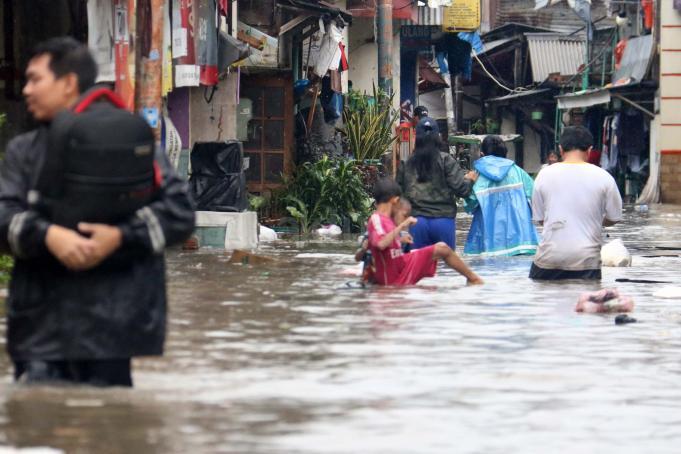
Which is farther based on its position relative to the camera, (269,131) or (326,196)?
(269,131)

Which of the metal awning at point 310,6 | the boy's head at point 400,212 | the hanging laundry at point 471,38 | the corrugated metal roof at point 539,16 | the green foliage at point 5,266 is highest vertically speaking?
the corrugated metal roof at point 539,16

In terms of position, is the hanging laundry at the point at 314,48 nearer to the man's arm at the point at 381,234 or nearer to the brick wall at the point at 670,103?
the brick wall at the point at 670,103

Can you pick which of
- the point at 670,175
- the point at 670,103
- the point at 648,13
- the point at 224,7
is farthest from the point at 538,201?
the point at 648,13

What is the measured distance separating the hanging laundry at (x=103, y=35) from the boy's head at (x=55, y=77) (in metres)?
8.91

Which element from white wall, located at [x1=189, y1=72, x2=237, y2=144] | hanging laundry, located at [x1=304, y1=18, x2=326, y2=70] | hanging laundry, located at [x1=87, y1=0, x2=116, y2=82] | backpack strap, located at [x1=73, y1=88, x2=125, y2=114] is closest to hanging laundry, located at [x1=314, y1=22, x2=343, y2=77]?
hanging laundry, located at [x1=304, y1=18, x2=326, y2=70]

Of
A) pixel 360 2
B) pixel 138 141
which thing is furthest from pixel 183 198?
pixel 360 2

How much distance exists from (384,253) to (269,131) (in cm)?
1191

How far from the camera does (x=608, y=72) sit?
153ft

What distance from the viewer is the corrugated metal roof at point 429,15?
36.3 metres

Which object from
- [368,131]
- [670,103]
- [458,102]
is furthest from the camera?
[458,102]

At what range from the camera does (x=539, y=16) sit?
191ft

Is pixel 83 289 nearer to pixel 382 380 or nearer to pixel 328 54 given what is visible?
pixel 382 380

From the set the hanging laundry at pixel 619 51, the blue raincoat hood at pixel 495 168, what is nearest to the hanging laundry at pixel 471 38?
the hanging laundry at pixel 619 51

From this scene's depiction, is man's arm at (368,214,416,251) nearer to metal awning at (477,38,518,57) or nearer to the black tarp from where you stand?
the black tarp
